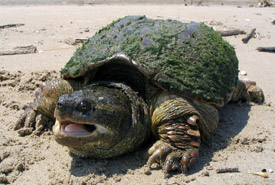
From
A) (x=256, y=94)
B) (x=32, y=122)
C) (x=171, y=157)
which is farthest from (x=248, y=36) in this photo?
(x=32, y=122)

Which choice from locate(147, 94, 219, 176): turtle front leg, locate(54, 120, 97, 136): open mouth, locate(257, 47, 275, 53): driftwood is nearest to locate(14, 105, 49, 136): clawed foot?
locate(54, 120, 97, 136): open mouth

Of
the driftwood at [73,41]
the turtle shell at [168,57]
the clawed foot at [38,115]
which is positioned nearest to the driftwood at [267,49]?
the turtle shell at [168,57]

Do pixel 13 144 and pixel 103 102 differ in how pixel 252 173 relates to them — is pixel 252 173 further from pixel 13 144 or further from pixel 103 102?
pixel 13 144

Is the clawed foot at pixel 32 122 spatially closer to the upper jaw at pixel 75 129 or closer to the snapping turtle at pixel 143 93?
the snapping turtle at pixel 143 93

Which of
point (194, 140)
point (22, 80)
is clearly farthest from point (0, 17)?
point (194, 140)

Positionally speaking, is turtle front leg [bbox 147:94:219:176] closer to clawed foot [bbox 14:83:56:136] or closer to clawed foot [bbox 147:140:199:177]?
clawed foot [bbox 147:140:199:177]
